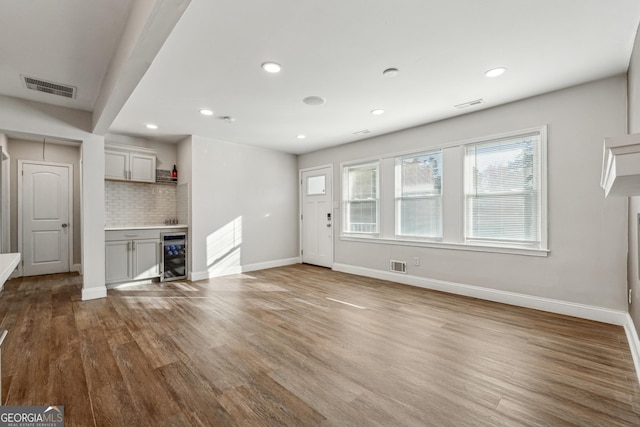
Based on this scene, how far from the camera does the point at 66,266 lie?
5750 mm

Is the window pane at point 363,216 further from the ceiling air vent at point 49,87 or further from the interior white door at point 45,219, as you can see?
the interior white door at point 45,219

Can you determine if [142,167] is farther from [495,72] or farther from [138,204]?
[495,72]

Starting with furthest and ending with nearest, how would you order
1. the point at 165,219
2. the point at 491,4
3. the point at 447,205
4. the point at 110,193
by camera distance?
the point at 165,219 < the point at 110,193 < the point at 447,205 < the point at 491,4

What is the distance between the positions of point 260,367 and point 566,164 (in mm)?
3906

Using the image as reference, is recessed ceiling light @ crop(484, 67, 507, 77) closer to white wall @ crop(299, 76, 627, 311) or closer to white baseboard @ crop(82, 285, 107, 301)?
white wall @ crop(299, 76, 627, 311)

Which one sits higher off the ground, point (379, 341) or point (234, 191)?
point (234, 191)

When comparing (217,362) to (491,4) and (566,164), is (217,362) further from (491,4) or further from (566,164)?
(566,164)

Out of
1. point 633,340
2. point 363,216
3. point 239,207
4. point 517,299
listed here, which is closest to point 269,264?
point 239,207

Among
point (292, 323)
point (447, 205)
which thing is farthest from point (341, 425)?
→ point (447, 205)

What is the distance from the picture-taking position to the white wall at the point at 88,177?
12.4 feet

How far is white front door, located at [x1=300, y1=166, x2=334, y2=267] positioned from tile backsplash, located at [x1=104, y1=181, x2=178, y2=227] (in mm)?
2784

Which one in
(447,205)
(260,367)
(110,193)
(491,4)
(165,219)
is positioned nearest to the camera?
(491,4)

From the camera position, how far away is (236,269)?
18.8ft

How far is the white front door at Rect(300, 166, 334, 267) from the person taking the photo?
6.21 metres
